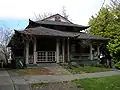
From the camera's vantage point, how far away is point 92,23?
48.5 metres

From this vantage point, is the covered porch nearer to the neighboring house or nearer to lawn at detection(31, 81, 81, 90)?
the neighboring house

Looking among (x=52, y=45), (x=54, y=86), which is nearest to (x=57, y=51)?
(x=52, y=45)

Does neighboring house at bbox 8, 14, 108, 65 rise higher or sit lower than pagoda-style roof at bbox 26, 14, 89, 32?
lower

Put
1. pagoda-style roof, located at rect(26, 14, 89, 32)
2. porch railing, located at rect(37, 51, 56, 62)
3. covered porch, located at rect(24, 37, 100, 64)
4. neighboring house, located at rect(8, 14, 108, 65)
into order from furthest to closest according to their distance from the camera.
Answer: pagoda-style roof, located at rect(26, 14, 89, 32)
porch railing, located at rect(37, 51, 56, 62)
covered porch, located at rect(24, 37, 100, 64)
neighboring house, located at rect(8, 14, 108, 65)

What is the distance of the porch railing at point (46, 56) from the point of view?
27.5 meters

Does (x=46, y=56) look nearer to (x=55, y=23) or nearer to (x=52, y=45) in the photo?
(x=52, y=45)

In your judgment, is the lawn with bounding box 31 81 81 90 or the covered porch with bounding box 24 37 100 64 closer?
the lawn with bounding box 31 81 81 90

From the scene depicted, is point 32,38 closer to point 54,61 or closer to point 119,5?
point 54,61

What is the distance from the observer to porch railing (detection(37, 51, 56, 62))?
2748cm

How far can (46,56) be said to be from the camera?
90.6 feet

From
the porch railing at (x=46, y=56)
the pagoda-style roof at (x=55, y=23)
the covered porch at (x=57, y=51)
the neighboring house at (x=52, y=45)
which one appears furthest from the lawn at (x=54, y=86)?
the pagoda-style roof at (x=55, y=23)

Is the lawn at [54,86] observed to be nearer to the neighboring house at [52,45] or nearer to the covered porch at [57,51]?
the neighboring house at [52,45]

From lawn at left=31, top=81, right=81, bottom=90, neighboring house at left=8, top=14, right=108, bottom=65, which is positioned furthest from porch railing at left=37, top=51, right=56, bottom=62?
lawn at left=31, top=81, right=81, bottom=90

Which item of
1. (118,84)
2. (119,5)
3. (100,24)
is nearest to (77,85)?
(118,84)
